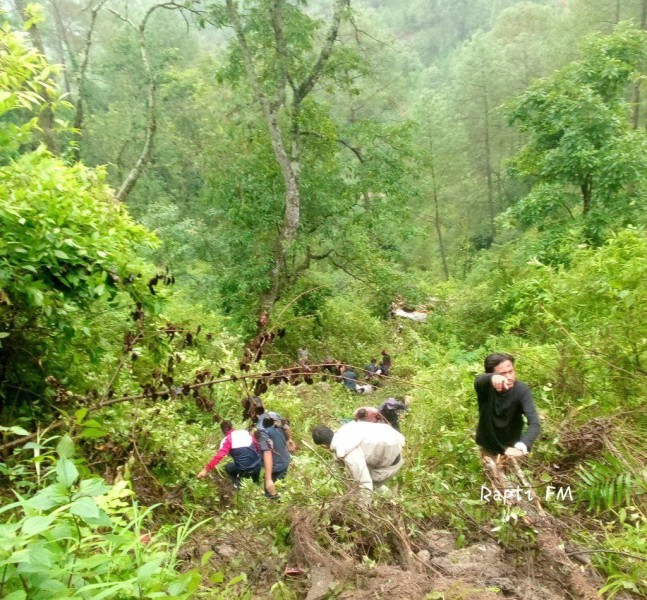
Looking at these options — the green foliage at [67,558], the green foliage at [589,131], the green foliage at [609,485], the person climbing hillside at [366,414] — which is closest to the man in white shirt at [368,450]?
the person climbing hillside at [366,414]

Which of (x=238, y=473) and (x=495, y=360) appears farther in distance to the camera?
(x=238, y=473)

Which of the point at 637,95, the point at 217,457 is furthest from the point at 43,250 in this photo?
the point at 637,95

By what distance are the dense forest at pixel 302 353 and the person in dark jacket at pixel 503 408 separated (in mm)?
273

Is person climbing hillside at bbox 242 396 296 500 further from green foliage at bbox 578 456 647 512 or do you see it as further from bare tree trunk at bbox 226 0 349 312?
bare tree trunk at bbox 226 0 349 312

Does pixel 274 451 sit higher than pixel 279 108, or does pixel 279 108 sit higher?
pixel 279 108

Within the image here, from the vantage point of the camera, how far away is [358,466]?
3.96 m

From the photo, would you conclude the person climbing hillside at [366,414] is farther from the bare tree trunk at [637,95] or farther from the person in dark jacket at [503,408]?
the bare tree trunk at [637,95]

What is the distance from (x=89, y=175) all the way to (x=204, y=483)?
2923mm

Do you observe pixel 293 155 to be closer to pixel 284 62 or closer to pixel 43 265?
pixel 284 62

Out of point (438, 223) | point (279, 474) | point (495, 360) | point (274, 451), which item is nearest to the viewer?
point (495, 360)

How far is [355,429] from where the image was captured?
4.11 metres

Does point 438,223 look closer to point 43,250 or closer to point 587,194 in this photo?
point 587,194

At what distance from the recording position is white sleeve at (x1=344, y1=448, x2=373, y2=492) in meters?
3.95

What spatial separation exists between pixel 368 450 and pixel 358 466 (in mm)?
171
